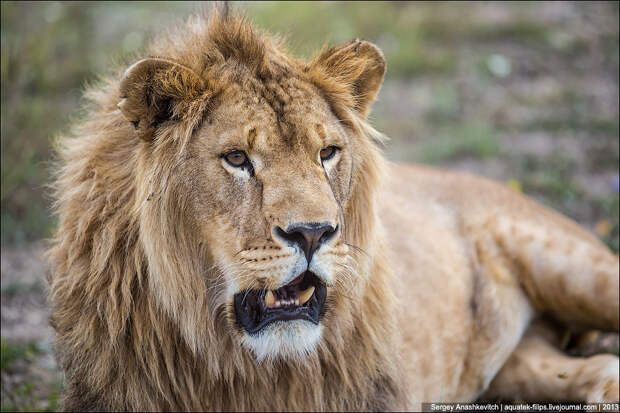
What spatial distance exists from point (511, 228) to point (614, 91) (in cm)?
492

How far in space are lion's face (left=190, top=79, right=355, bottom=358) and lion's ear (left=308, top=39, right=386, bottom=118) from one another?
284mm

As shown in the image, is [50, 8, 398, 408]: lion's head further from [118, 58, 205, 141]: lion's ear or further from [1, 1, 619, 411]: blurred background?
[1, 1, 619, 411]: blurred background

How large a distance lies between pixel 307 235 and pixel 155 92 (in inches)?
34.3

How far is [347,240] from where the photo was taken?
3.21m

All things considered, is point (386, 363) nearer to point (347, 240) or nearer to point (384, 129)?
point (347, 240)

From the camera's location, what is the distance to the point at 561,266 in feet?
14.8

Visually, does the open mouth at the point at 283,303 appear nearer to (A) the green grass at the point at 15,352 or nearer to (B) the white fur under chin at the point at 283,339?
(B) the white fur under chin at the point at 283,339

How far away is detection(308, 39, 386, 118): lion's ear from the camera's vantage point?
10.5 feet

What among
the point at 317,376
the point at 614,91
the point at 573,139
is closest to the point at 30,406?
the point at 317,376

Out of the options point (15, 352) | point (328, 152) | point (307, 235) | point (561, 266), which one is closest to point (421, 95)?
point (561, 266)

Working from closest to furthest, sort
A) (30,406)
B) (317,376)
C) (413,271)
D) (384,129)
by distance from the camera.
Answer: (317,376), (30,406), (413,271), (384,129)

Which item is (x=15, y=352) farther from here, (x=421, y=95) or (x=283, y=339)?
(x=421, y=95)

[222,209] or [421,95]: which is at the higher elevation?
[222,209]

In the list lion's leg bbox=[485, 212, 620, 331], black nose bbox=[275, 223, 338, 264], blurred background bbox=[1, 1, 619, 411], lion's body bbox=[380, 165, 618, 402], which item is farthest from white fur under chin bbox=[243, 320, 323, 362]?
lion's leg bbox=[485, 212, 620, 331]
